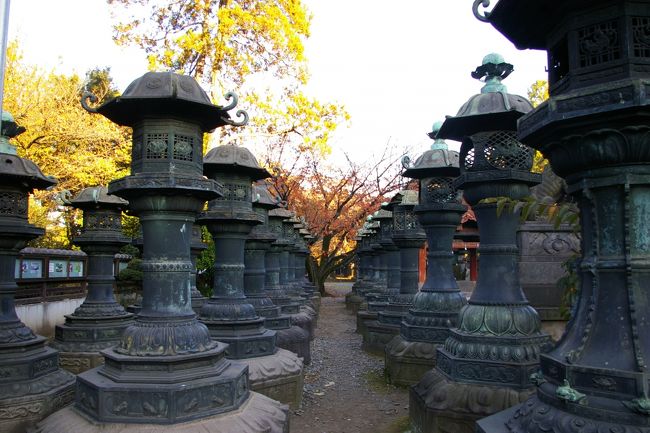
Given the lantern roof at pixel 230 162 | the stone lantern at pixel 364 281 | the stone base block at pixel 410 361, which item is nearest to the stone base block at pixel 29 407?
the lantern roof at pixel 230 162

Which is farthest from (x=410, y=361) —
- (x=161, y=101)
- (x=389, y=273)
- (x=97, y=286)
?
(x=389, y=273)

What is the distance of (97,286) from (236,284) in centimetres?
333

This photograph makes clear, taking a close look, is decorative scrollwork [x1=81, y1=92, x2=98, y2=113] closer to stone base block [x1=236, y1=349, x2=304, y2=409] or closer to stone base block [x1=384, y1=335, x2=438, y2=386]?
stone base block [x1=236, y1=349, x2=304, y2=409]

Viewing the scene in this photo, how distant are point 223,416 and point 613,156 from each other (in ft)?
11.8

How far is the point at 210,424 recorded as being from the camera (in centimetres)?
429

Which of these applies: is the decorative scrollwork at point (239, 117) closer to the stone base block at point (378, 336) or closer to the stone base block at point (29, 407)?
the stone base block at point (29, 407)

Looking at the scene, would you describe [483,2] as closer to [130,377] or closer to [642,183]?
[642,183]

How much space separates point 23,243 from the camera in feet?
20.1

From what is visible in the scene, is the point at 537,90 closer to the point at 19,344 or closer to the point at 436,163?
the point at 436,163

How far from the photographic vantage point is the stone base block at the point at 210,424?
414 centimetres

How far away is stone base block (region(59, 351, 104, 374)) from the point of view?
848 centimetres

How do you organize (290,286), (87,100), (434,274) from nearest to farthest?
(87,100) < (434,274) < (290,286)

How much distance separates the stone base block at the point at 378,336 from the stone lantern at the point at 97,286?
5.19 m

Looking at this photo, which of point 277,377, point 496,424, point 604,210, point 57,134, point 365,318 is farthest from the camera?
point 57,134
